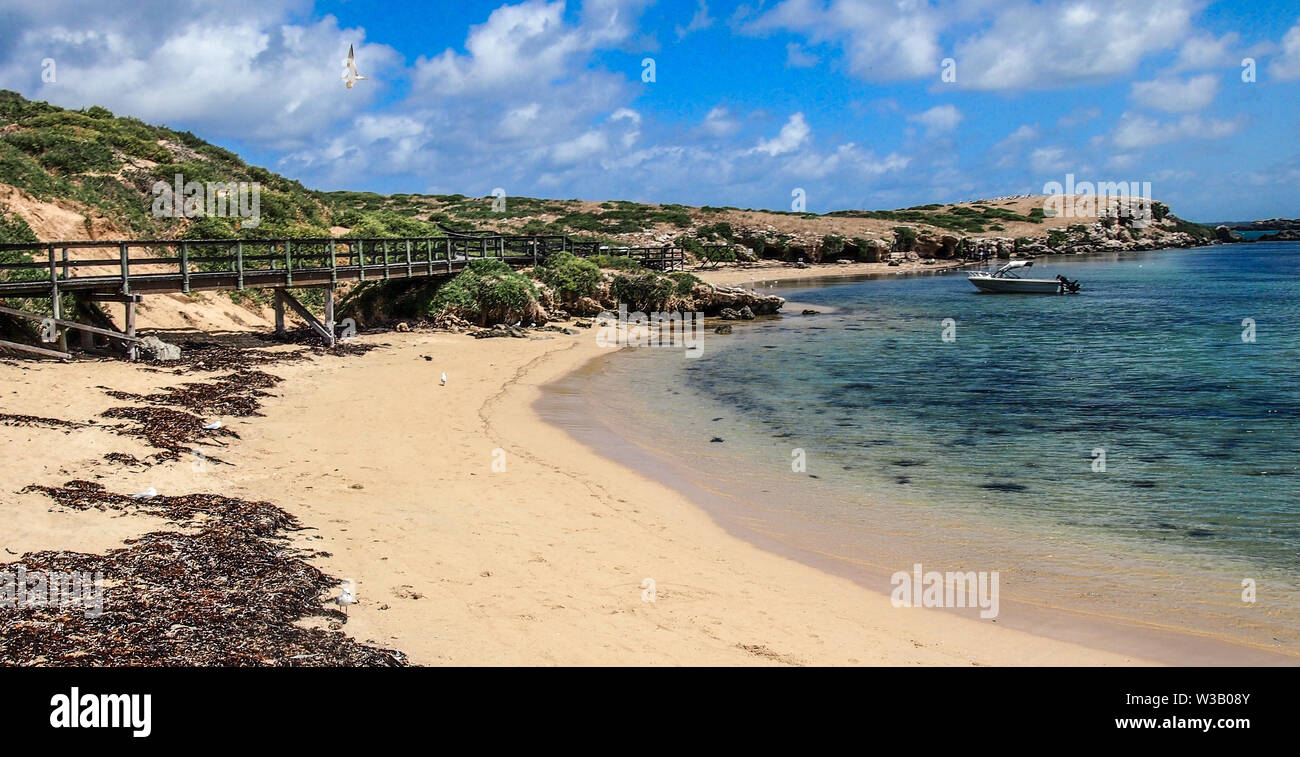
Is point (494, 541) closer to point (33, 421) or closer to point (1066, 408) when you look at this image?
point (33, 421)

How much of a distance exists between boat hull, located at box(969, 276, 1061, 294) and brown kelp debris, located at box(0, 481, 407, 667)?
47.9 metres

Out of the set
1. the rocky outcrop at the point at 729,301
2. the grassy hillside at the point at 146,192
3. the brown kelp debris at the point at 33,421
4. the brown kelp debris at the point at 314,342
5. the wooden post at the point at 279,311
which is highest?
the grassy hillside at the point at 146,192

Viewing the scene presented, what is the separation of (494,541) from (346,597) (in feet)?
7.60

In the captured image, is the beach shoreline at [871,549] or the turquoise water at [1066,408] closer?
the beach shoreline at [871,549]

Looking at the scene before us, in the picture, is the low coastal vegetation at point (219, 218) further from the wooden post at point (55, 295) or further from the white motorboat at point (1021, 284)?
the white motorboat at point (1021, 284)

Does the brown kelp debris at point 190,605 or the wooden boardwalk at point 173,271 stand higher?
the wooden boardwalk at point 173,271

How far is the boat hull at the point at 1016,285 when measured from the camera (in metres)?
49.3

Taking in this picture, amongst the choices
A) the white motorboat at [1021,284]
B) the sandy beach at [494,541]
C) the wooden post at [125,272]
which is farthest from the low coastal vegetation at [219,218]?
the white motorboat at [1021,284]

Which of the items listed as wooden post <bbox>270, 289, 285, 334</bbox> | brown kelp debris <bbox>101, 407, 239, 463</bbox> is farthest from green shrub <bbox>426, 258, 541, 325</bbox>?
brown kelp debris <bbox>101, 407, 239, 463</bbox>

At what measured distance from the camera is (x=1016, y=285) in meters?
50.3

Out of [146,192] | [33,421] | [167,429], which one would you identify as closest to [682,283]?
[146,192]

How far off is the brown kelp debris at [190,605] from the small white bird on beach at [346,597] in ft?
0.43
